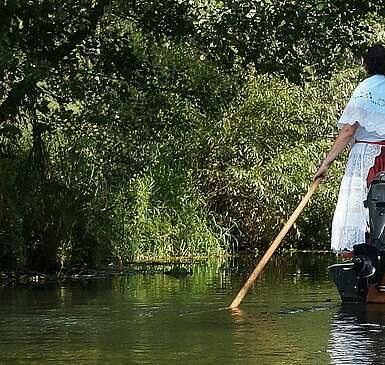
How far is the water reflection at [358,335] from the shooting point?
7.87 meters

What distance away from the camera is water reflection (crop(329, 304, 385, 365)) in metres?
7.87

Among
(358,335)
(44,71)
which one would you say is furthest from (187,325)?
(44,71)

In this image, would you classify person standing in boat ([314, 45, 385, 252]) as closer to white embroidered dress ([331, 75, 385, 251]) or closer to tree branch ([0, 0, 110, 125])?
white embroidered dress ([331, 75, 385, 251])

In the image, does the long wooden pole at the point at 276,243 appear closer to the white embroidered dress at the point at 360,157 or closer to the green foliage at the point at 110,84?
the white embroidered dress at the point at 360,157

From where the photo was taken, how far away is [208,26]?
17734 mm

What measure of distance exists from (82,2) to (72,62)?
883 millimetres

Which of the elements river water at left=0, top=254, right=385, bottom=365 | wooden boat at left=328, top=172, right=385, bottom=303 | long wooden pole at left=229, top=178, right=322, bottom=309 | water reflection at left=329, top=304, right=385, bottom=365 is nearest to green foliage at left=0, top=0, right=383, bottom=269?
river water at left=0, top=254, right=385, bottom=365

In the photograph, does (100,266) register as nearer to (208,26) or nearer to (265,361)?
(208,26)

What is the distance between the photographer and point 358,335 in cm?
896

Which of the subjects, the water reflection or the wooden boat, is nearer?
the water reflection

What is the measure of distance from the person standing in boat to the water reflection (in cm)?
71

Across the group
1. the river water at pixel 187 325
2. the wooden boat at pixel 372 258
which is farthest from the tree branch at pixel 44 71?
the wooden boat at pixel 372 258

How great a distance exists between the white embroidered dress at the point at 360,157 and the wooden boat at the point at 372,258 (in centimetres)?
35

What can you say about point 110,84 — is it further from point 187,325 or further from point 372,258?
point 187,325
